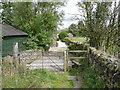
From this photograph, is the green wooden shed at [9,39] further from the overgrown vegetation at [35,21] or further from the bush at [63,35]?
the bush at [63,35]

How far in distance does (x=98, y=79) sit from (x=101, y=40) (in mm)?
3379

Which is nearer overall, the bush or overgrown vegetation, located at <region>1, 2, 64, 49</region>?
overgrown vegetation, located at <region>1, 2, 64, 49</region>

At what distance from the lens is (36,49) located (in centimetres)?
919

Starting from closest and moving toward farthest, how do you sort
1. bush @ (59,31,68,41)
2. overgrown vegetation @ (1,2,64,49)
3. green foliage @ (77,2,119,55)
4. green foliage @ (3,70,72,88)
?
green foliage @ (3,70,72,88)
green foliage @ (77,2,119,55)
overgrown vegetation @ (1,2,64,49)
bush @ (59,31,68,41)

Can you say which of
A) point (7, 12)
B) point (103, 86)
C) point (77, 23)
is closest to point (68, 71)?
point (103, 86)

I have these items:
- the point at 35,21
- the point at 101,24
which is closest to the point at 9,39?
the point at 35,21

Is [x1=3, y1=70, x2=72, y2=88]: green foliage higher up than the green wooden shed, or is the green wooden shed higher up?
the green wooden shed

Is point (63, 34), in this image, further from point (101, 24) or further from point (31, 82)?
point (31, 82)

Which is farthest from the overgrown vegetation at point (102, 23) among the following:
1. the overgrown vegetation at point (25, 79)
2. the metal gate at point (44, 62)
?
the overgrown vegetation at point (25, 79)

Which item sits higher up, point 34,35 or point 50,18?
point 50,18

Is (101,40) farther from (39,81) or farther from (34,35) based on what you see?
(34,35)

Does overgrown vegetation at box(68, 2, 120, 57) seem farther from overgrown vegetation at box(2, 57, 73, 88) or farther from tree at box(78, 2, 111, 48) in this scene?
overgrown vegetation at box(2, 57, 73, 88)

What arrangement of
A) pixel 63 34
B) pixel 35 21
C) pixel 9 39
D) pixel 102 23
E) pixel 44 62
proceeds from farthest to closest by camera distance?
pixel 63 34
pixel 35 21
pixel 9 39
pixel 102 23
pixel 44 62

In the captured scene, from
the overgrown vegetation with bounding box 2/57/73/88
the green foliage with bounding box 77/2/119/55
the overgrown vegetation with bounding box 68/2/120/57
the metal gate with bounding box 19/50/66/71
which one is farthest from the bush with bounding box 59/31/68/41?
the overgrown vegetation with bounding box 2/57/73/88
